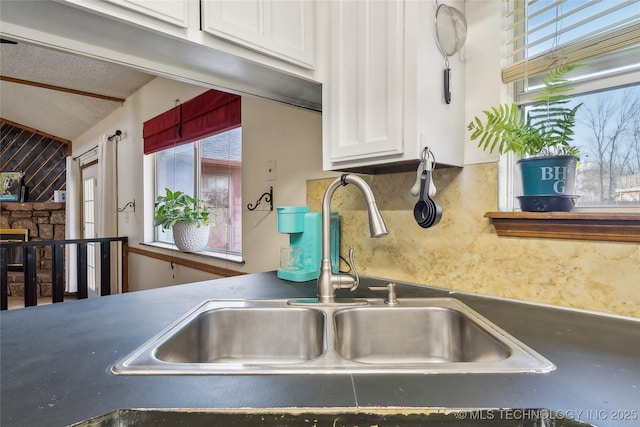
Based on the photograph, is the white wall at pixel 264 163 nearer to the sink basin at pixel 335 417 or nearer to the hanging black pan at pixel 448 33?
the hanging black pan at pixel 448 33

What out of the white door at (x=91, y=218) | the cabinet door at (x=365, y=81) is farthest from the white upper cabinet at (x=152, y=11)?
the white door at (x=91, y=218)

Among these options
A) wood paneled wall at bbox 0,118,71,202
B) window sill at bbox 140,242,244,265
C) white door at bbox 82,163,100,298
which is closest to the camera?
window sill at bbox 140,242,244,265

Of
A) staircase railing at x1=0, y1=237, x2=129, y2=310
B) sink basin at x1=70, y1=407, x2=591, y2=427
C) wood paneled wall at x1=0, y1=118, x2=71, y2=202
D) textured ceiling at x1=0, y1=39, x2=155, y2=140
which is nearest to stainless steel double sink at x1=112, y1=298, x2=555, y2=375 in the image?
sink basin at x1=70, y1=407, x2=591, y2=427

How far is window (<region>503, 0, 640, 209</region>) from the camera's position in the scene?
0.84m

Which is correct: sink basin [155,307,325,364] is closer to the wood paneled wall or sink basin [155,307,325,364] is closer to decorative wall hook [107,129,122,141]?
decorative wall hook [107,129,122,141]

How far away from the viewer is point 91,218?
4863 mm

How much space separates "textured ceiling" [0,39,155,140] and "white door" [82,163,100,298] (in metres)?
0.76

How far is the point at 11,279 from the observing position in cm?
493

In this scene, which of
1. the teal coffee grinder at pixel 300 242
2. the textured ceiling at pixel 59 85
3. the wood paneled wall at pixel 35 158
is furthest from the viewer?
the wood paneled wall at pixel 35 158

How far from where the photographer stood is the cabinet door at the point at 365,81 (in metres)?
0.95

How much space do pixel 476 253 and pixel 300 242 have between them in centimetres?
68

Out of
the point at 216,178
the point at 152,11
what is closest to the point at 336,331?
the point at 152,11

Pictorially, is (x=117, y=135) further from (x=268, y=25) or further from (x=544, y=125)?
(x=544, y=125)

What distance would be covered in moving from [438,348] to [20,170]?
22.4 ft
